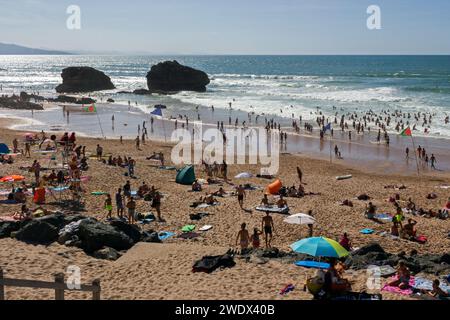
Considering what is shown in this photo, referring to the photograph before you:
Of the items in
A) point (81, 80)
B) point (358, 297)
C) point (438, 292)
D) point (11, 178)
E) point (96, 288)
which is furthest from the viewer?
point (81, 80)

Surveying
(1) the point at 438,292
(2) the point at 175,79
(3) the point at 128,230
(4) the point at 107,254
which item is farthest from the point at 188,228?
(2) the point at 175,79

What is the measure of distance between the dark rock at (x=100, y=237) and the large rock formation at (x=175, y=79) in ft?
236

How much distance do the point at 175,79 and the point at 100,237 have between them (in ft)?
240

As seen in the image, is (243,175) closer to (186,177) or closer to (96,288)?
(186,177)

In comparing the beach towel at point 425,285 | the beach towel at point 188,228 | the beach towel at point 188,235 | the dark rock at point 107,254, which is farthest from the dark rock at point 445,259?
the dark rock at point 107,254

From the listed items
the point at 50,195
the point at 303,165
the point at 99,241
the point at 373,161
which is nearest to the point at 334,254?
the point at 99,241

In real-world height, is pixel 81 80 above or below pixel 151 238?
above

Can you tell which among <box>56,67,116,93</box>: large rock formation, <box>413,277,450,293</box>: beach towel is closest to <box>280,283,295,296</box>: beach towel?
<box>413,277,450,293</box>: beach towel

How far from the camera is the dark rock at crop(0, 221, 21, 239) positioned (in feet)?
43.4

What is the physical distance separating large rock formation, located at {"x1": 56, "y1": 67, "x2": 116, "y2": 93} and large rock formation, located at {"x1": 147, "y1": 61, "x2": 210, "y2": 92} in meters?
8.74

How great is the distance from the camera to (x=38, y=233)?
42.4 feet

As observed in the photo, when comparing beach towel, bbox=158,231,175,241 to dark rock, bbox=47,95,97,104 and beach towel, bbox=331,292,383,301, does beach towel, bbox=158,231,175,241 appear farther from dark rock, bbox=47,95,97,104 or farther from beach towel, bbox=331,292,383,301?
dark rock, bbox=47,95,97,104

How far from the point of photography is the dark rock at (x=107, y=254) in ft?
39.9

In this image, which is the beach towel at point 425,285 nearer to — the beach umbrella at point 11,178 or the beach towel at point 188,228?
the beach towel at point 188,228
